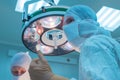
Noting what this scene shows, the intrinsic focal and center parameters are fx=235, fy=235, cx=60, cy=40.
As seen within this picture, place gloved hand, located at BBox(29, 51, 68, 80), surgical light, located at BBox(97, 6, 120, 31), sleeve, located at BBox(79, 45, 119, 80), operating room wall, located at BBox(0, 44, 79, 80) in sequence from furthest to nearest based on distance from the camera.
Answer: operating room wall, located at BBox(0, 44, 79, 80) → surgical light, located at BBox(97, 6, 120, 31) → gloved hand, located at BBox(29, 51, 68, 80) → sleeve, located at BBox(79, 45, 119, 80)

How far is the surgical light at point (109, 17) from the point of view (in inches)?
141

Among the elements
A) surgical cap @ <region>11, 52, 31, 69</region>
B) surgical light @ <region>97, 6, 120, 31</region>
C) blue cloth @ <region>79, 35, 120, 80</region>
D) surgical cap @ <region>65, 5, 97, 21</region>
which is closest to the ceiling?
surgical light @ <region>97, 6, 120, 31</region>

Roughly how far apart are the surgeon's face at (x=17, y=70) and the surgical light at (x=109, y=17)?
1.76m

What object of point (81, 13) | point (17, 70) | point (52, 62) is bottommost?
point (52, 62)

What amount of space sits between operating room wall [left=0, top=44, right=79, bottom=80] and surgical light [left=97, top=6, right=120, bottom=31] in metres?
1.28

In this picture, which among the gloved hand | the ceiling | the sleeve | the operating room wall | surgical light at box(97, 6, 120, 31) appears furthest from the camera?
the operating room wall

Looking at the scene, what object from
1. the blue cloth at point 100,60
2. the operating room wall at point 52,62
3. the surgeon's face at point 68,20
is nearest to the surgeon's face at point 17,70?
the surgeon's face at point 68,20

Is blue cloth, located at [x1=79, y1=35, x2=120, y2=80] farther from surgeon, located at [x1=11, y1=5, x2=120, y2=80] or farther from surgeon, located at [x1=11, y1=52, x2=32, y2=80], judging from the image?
surgeon, located at [x1=11, y1=52, x2=32, y2=80]

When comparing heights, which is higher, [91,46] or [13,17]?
[91,46]

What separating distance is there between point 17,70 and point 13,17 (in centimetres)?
175

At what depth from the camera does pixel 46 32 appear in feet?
5.33

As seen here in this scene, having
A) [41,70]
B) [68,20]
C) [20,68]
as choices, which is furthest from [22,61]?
[68,20]

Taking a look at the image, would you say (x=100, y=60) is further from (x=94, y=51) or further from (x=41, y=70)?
(x=41, y=70)

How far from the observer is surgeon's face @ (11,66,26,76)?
215 centimetres
